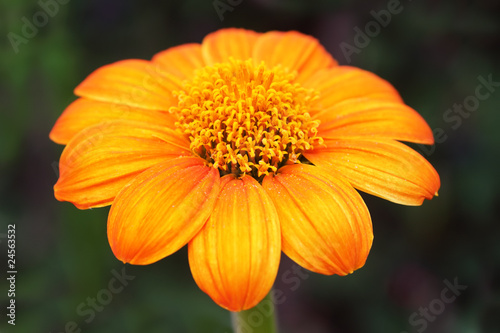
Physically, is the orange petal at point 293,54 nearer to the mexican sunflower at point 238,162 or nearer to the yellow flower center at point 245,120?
the mexican sunflower at point 238,162

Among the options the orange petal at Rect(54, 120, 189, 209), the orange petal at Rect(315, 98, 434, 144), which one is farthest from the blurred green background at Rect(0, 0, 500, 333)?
the orange petal at Rect(54, 120, 189, 209)

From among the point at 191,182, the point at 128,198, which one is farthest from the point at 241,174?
the point at 128,198

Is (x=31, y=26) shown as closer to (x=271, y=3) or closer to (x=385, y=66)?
(x=271, y=3)
